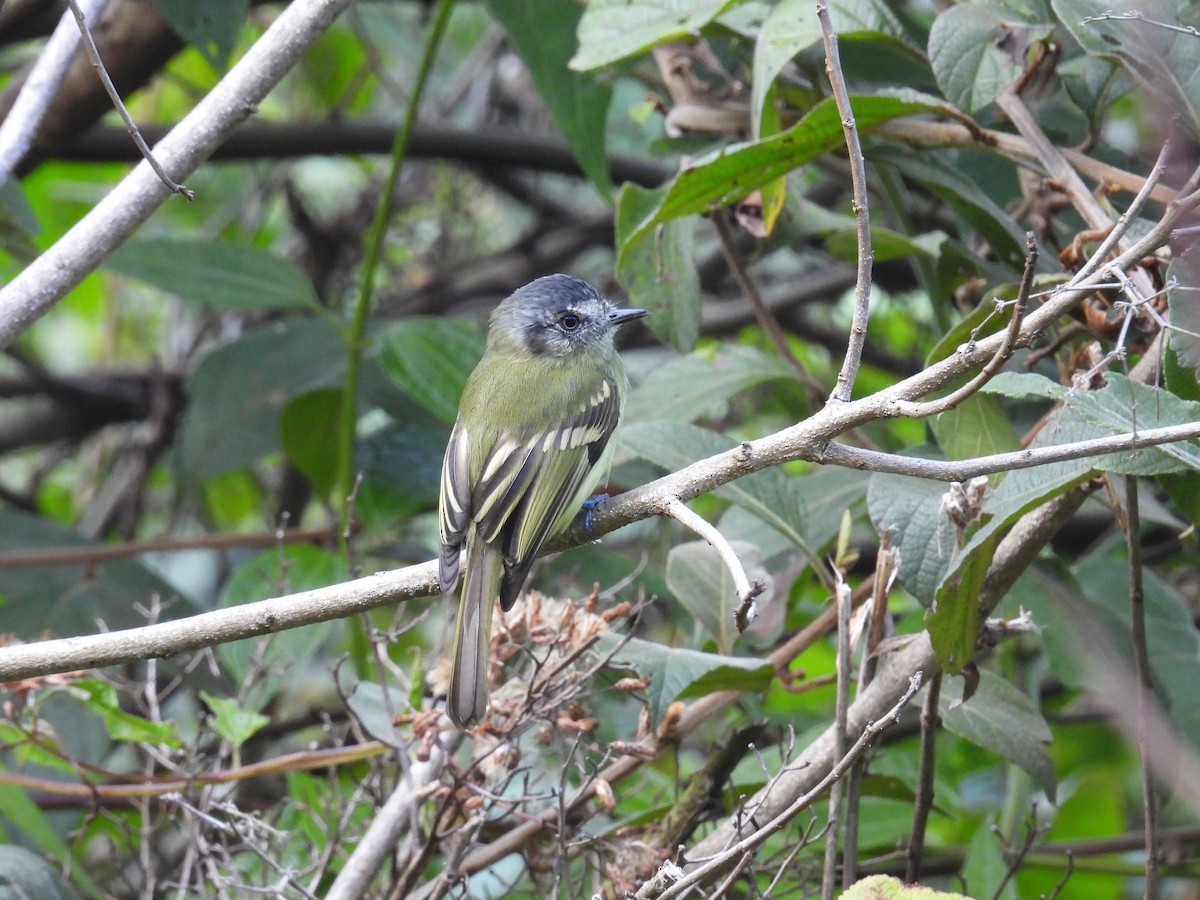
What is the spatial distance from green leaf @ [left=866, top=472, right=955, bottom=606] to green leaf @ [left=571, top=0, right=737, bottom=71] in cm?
122

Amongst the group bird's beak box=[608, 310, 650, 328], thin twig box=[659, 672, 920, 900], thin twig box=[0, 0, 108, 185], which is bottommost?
thin twig box=[659, 672, 920, 900]

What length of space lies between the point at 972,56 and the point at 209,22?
213 centimetres

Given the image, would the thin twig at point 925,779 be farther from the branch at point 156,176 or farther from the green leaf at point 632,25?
the branch at point 156,176

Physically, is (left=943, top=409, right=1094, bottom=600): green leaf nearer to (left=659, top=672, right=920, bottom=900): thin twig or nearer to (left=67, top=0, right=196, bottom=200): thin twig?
(left=659, top=672, right=920, bottom=900): thin twig

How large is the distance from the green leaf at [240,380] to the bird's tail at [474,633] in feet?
5.67

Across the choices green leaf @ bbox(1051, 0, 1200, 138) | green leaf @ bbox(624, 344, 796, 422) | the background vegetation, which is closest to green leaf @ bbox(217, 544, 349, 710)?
the background vegetation

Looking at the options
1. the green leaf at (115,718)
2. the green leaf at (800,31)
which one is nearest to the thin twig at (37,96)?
the green leaf at (115,718)

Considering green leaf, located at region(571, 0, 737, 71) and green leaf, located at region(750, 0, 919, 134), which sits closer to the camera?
green leaf, located at region(750, 0, 919, 134)

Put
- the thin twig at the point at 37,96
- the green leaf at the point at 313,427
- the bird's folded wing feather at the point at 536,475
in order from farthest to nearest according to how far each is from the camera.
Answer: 1. the green leaf at the point at 313,427
2. the bird's folded wing feather at the point at 536,475
3. the thin twig at the point at 37,96

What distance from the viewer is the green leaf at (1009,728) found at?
2.45 meters

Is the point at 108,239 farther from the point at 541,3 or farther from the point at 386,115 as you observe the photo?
the point at 386,115

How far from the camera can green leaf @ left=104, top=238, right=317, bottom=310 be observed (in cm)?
394

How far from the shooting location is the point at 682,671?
2410 mm

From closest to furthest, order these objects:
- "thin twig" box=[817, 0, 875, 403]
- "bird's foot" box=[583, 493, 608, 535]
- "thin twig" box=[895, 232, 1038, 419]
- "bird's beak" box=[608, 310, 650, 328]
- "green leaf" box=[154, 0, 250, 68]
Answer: "thin twig" box=[895, 232, 1038, 419] → "thin twig" box=[817, 0, 875, 403] → "bird's foot" box=[583, 493, 608, 535] → "bird's beak" box=[608, 310, 650, 328] → "green leaf" box=[154, 0, 250, 68]
